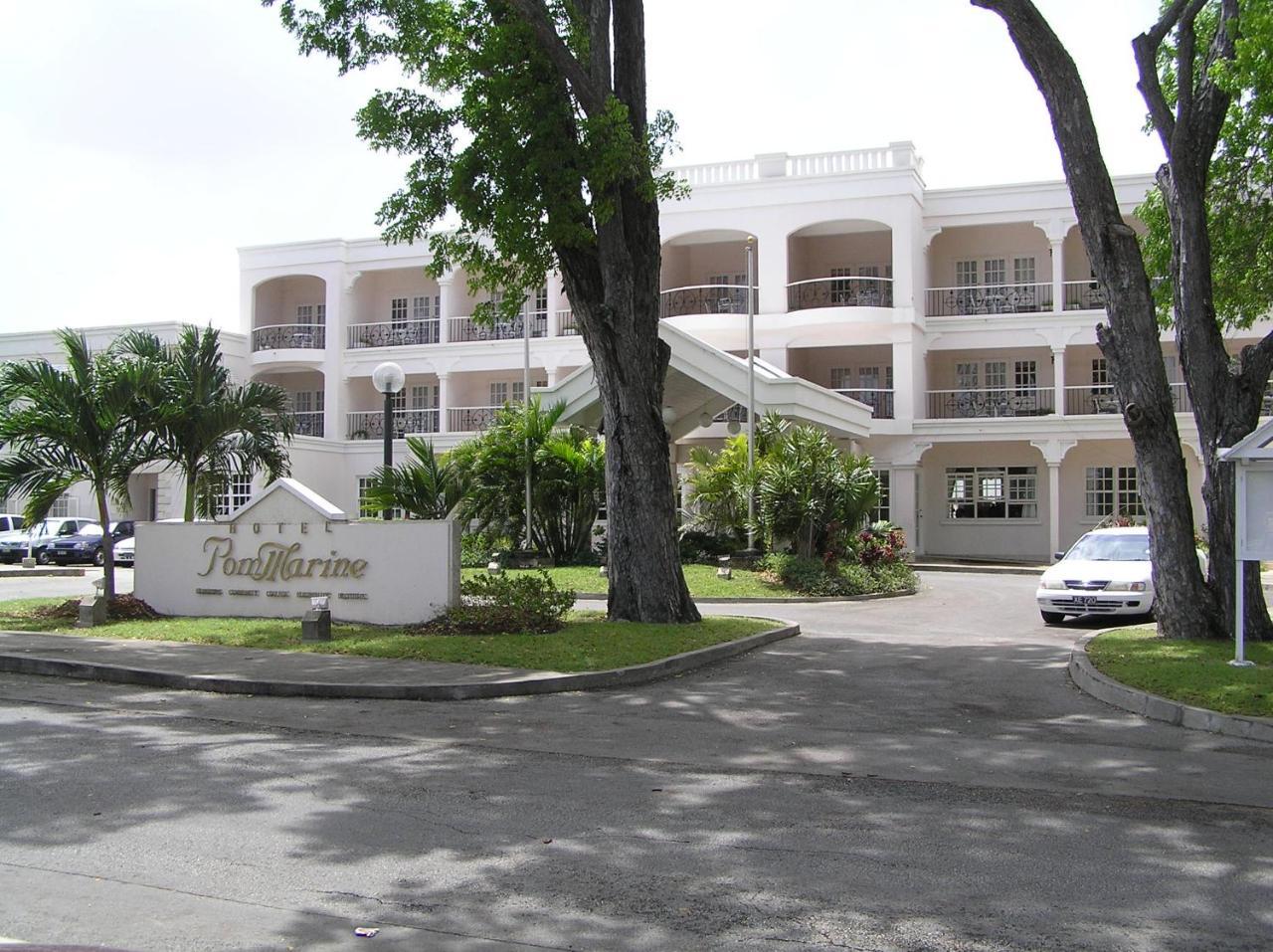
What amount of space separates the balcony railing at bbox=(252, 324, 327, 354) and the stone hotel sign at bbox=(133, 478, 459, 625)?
942 inches

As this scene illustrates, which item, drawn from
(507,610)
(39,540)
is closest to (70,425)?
(507,610)

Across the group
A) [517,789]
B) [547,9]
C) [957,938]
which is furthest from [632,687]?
[547,9]

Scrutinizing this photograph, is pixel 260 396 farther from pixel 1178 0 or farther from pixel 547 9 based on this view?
pixel 1178 0

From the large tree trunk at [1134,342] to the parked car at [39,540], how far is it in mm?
29239

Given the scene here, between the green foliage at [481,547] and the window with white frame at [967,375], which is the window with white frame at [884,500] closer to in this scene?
the window with white frame at [967,375]

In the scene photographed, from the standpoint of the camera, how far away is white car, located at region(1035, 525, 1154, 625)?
16406 millimetres

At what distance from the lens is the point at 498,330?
37.2 metres

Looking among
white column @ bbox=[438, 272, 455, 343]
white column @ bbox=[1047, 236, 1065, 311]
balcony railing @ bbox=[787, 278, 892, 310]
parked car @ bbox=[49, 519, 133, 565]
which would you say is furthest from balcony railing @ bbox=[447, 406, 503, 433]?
white column @ bbox=[1047, 236, 1065, 311]

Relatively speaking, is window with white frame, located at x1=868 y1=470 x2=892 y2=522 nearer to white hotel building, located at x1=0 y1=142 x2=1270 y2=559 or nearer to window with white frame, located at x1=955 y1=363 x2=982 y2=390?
white hotel building, located at x1=0 y1=142 x2=1270 y2=559

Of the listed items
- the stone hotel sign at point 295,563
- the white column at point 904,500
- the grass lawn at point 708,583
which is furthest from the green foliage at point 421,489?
the white column at point 904,500

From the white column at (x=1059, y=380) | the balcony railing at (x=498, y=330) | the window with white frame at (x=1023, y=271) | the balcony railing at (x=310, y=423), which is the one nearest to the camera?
the white column at (x=1059, y=380)

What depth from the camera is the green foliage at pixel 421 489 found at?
21.8 meters

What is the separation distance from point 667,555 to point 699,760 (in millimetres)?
7042

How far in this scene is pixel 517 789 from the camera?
675 cm
